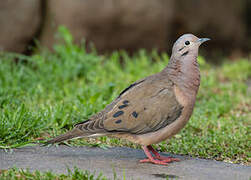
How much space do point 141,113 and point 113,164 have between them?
1.58 ft

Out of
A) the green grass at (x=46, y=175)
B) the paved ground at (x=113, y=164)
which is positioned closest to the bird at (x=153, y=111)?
the paved ground at (x=113, y=164)

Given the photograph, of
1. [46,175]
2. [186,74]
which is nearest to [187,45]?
[186,74]

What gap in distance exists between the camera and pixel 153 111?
12.5ft

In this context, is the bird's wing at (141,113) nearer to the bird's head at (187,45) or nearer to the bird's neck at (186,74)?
the bird's neck at (186,74)

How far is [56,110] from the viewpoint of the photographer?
4.96m

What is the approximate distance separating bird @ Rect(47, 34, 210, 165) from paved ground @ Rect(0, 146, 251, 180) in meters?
0.17

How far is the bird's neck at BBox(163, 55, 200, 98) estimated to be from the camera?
3.87 m

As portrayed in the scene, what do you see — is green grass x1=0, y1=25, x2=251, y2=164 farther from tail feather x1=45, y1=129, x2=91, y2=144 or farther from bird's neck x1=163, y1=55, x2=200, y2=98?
bird's neck x1=163, y1=55, x2=200, y2=98

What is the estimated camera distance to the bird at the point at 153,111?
3.77m

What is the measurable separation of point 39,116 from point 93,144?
0.73m

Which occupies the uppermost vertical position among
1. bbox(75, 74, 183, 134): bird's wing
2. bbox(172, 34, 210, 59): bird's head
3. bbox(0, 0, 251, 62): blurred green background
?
bbox(0, 0, 251, 62): blurred green background

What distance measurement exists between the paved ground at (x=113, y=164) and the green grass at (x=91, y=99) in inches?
9.6

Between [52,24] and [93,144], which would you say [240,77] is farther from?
[93,144]

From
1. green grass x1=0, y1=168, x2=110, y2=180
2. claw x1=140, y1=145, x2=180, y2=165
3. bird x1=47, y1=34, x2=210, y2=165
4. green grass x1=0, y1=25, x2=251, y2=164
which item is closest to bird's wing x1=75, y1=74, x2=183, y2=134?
bird x1=47, y1=34, x2=210, y2=165
